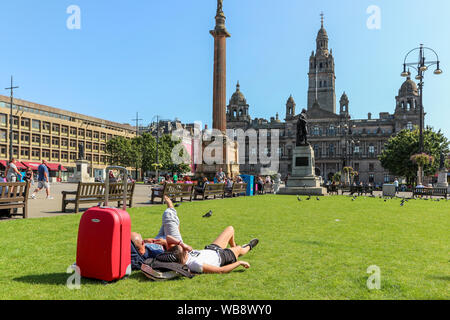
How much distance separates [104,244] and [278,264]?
2.48 metres

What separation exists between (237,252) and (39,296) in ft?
8.68

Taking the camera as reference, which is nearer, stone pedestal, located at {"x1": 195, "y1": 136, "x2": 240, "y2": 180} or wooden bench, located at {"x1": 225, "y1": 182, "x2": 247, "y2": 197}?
wooden bench, located at {"x1": 225, "y1": 182, "x2": 247, "y2": 197}

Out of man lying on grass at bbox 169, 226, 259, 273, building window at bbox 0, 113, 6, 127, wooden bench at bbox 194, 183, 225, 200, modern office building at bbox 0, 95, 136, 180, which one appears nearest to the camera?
man lying on grass at bbox 169, 226, 259, 273

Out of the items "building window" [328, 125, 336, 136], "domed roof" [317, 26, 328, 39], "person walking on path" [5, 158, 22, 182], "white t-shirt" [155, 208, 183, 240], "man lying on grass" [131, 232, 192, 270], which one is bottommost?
"man lying on grass" [131, 232, 192, 270]

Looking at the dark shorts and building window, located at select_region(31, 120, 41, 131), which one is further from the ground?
building window, located at select_region(31, 120, 41, 131)

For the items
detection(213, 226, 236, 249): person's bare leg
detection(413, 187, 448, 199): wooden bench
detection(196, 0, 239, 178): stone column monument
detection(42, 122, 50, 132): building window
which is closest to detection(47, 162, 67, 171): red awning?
detection(42, 122, 50, 132): building window

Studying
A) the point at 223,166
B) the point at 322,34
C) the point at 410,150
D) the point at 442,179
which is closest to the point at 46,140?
the point at 223,166

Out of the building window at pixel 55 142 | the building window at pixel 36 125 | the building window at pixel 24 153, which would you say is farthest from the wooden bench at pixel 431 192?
the building window at pixel 55 142

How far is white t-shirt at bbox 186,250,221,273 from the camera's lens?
177 inches

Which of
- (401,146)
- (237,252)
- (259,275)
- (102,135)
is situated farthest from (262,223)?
(102,135)

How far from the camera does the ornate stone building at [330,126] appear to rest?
90.1 meters

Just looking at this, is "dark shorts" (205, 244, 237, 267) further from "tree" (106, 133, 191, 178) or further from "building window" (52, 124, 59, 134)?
"building window" (52, 124, 59, 134)

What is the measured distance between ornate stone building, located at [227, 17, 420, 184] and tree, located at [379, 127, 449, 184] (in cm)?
3229
